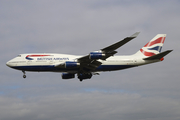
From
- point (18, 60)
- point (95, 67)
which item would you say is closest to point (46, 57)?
point (18, 60)

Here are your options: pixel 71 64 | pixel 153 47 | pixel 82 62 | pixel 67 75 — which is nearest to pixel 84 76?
pixel 67 75

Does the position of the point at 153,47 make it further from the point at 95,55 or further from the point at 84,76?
the point at 95,55

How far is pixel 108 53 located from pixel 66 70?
9690 millimetres

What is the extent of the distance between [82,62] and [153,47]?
16.8 meters

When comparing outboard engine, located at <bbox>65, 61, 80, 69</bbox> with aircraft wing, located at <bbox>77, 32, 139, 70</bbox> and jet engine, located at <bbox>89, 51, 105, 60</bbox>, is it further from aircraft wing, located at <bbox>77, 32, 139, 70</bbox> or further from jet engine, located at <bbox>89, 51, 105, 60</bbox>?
jet engine, located at <bbox>89, 51, 105, 60</bbox>

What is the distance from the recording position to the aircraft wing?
136 ft

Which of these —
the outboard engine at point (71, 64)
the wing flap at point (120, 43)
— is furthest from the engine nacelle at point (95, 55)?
the outboard engine at point (71, 64)

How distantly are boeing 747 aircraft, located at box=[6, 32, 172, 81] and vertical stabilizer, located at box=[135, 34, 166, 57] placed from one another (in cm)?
58

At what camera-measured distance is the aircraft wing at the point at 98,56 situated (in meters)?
41.5

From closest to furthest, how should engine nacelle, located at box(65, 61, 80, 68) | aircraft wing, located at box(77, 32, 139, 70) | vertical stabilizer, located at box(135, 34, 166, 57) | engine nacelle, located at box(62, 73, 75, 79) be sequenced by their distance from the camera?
aircraft wing, located at box(77, 32, 139, 70)
engine nacelle, located at box(65, 61, 80, 68)
vertical stabilizer, located at box(135, 34, 166, 57)
engine nacelle, located at box(62, 73, 75, 79)

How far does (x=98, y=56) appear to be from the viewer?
4441cm

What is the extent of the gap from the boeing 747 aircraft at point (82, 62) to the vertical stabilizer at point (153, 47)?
23.0 inches

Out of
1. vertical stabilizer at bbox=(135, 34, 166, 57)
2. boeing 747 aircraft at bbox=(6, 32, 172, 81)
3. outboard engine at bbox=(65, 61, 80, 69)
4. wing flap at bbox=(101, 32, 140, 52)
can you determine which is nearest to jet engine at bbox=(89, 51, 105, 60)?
boeing 747 aircraft at bbox=(6, 32, 172, 81)

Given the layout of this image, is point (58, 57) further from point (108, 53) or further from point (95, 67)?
point (108, 53)
